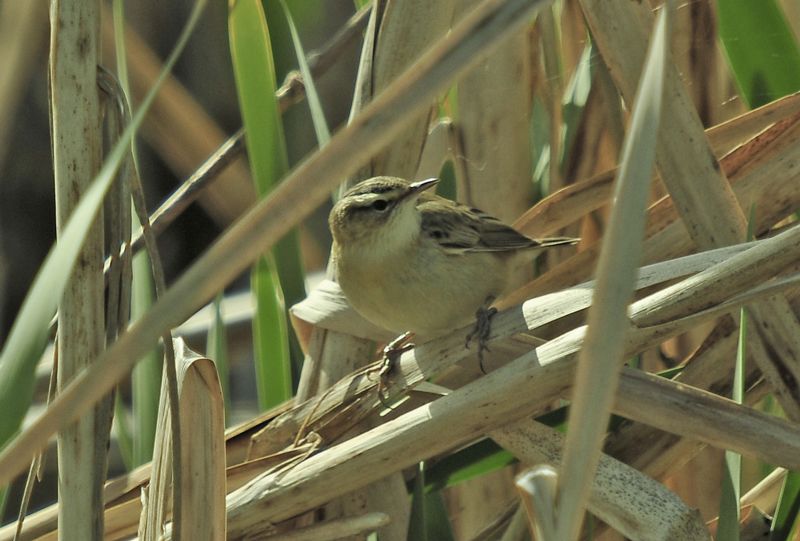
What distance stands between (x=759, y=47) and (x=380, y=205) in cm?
96

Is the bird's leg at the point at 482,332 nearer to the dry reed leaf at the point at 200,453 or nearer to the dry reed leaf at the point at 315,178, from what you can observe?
the dry reed leaf at the point at 200,453

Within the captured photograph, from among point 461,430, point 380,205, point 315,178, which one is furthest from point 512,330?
point 315,178

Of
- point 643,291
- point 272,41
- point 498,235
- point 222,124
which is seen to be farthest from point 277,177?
point 222,124

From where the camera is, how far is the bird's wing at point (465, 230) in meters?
2.62

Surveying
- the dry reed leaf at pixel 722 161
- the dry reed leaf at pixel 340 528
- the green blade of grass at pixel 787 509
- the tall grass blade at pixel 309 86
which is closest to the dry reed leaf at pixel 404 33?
the tall grass blade at pixel 309 86

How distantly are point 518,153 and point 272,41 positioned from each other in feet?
2.26

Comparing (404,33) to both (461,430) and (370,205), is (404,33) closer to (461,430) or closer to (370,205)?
(370,205)

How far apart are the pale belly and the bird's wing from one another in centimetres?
4

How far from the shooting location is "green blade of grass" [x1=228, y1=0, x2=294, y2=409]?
2297 mm

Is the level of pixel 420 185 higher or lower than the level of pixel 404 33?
lower

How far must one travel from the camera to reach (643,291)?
2.21m

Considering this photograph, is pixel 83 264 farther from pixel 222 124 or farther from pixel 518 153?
pixel 222 124

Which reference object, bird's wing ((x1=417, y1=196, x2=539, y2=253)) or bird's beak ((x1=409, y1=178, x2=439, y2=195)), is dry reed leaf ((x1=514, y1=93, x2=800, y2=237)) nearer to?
bird's wing ((x1=417, y1=196, x2=539, y2=253))

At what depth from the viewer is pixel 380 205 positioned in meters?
2.59
